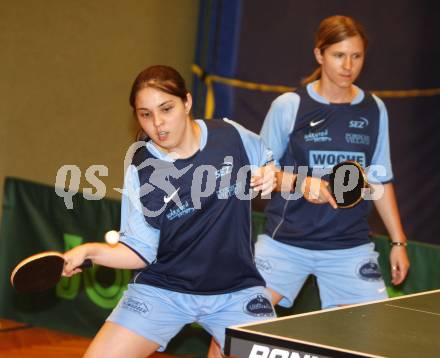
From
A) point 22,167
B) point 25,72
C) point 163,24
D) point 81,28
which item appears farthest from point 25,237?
point 163,24

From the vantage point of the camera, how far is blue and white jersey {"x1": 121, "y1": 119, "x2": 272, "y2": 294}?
3.65 meters

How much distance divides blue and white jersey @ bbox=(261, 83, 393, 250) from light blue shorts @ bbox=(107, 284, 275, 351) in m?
0.62

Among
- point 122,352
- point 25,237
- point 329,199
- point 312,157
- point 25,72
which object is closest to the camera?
point 122,352

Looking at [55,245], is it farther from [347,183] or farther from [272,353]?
[272,353]

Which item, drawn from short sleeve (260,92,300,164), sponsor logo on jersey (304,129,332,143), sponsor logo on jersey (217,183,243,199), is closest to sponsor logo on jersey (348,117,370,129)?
sponsor logo on jersey (304,129,332,143)

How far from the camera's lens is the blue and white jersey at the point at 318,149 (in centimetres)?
422

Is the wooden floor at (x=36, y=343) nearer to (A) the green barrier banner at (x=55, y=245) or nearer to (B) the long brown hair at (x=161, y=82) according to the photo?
(A) the green barrier banner at (x=55, y=245)

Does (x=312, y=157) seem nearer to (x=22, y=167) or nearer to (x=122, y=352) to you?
(x=122, y=352)

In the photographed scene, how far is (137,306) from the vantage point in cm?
363

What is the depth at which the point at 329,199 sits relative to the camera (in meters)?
3.95

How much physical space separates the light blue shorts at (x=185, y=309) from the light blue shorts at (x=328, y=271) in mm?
558

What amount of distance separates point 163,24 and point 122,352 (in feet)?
14.8

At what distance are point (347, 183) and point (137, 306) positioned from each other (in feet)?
3.47

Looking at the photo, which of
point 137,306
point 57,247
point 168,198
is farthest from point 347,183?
point 57,247
